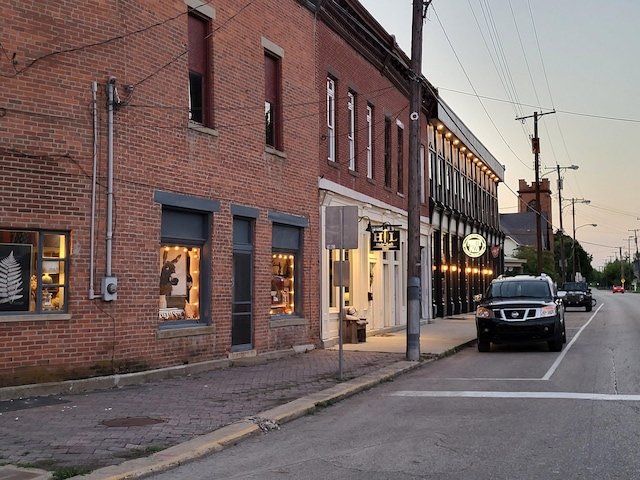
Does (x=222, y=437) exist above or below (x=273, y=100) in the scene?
below

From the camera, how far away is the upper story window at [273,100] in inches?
630

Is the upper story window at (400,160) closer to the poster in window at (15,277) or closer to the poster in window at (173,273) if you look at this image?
the poster in window at (173,273)

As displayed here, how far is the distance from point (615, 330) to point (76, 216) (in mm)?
19919

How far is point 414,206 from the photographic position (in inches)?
645

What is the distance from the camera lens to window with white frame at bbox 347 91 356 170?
20.2 meters

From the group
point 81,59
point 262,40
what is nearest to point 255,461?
point 81,59

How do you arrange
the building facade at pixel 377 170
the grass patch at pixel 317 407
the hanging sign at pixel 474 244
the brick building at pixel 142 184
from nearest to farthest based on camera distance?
the grass patch at pixel 317 407, the brick building at pixel 142 184, the building facade at pixel 377 170, the hanging sign at pixel 474 244

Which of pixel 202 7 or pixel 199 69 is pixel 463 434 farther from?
pixel 202 7

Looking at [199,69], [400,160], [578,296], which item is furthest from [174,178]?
[578,296]

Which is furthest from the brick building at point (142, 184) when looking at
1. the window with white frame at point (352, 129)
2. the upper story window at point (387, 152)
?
the upper story window at point (387, 152)

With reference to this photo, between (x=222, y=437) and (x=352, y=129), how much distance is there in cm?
1372

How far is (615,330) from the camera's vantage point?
2484 centimetres

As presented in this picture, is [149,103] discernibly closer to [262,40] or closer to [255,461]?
[262,40]

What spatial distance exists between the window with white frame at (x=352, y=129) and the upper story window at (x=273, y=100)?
4214 millimetres
